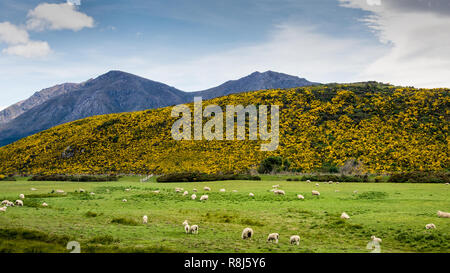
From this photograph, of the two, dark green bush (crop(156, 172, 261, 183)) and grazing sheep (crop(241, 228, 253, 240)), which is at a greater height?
grazing sheep (crop(241, 228, 253, 240))

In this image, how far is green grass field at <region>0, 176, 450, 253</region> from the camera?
16078 millimetres

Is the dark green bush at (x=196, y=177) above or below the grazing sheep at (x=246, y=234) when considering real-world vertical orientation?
below

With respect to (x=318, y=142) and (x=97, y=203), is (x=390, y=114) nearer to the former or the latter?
(x=318, y=142)

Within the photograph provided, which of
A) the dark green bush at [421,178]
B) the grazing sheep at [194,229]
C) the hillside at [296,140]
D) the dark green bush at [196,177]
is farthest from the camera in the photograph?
the hillside at [296,140]

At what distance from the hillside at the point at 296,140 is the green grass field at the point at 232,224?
3856 centimetres

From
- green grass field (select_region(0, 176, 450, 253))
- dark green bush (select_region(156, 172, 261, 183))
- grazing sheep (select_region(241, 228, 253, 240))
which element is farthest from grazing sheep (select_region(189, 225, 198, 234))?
dark green bush (select_region(156, 172, 261, 183))

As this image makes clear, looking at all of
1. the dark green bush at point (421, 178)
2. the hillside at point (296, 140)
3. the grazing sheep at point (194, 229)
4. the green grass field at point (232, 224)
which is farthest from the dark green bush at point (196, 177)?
the grazing sheep at point (194, 229)

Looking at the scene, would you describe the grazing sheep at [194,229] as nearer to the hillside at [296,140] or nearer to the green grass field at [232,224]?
the green grass field at [232,224]

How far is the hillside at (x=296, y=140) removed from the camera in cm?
7169

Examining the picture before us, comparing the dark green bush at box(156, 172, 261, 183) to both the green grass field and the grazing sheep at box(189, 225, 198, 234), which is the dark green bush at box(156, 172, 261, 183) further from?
the grazing sheep at box(189, 225, 198, 234)

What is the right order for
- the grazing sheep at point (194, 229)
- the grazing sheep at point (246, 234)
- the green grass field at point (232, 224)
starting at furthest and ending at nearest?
the grazing sheep at point (194, 229) < the grazing sheep at point (246, 234) < the green grass field at point (232, 224)

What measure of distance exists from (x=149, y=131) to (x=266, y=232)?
8110 cm

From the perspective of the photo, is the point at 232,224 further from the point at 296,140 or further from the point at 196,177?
the point at 296,140

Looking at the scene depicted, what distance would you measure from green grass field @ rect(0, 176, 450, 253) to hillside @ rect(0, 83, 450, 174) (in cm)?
3856
